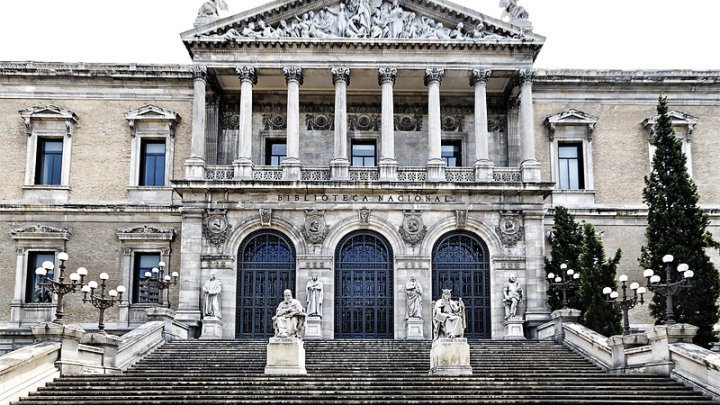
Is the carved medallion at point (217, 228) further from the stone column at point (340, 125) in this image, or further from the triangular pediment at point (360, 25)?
the triangular pediment at point (360, 25)

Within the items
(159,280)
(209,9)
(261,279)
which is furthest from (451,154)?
(159,280)

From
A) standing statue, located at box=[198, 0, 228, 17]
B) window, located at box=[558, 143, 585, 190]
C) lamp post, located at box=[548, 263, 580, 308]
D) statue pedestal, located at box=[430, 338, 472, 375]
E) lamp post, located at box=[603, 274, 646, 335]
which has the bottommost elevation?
statue pedestal, located at box=[430, 338, 472, 375]

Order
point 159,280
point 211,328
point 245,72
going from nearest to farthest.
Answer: point 159,280
point 211,328
point 245,72

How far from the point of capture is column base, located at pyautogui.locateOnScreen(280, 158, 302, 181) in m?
35.7

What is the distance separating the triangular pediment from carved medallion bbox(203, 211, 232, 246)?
7005 mm

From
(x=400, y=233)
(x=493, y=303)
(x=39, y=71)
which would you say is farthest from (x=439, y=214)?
(x=39, y=71)

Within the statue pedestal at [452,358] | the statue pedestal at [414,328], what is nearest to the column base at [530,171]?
the statue pedestal at [414,328]

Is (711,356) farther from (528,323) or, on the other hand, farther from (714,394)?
(528,323)

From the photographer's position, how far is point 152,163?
39.3 metres

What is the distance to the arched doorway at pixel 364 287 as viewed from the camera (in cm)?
3503

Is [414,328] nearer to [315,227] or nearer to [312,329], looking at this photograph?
[312,329]

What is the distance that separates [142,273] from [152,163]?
15.7 ft

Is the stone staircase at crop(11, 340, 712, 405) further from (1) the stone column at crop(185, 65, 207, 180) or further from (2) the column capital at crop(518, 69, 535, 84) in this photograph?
(2) the column capital at crop(518, 69, 535, 84)

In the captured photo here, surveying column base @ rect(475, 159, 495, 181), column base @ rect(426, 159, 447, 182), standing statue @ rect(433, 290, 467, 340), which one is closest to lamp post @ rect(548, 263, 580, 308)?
column base @ rect(475, 159, 495, 181)
